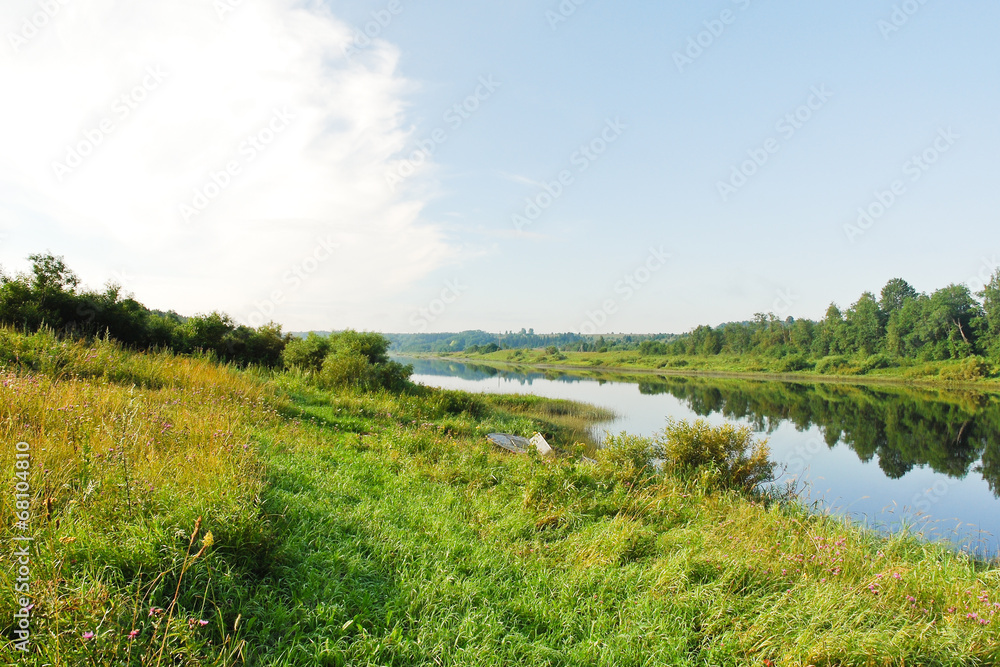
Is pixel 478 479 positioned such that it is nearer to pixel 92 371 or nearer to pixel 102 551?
pixel 102 551

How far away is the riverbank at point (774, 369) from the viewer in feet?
167

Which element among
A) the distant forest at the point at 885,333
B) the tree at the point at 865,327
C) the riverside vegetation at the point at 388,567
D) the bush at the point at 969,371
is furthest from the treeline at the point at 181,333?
the tree at the point at 865,327

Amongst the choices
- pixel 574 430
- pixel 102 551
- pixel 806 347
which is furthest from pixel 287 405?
pixel 806 347

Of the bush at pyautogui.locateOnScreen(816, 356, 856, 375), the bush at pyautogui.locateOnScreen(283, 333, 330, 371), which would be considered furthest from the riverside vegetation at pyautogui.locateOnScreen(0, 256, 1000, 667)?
the bush at pyautogui.locateOnScreen(816, 356, 856, 375)

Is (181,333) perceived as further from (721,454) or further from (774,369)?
(774,369)

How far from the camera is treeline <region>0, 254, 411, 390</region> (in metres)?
13.0

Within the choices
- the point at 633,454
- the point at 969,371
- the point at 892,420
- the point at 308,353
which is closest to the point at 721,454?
the point at 633,454

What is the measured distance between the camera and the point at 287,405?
383 inches

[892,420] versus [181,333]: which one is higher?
[181,333]

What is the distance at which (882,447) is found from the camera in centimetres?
1906

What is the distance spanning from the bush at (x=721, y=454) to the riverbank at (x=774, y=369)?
2257 inches

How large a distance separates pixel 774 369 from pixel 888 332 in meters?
15.5

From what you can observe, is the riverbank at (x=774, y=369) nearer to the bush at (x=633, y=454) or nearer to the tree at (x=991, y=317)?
the tree at (x=991, y=317)

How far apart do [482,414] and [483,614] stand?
50.2 ft
